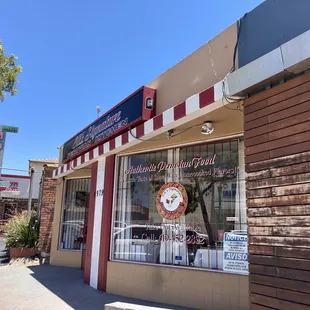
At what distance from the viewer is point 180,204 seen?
6.52m

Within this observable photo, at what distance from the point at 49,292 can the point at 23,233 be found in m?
5.51

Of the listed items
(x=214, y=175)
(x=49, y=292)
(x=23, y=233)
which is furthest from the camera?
(x=23, y=233)

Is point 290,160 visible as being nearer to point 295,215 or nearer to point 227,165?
point 295,215

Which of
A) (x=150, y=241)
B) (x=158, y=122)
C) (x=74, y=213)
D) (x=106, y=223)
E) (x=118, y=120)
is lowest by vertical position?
(x=150, y=241)

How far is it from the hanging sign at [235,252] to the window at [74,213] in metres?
6.32

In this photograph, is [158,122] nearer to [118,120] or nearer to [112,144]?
Answer: [118,120]

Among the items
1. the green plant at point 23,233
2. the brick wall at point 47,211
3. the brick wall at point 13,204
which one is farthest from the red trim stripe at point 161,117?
the brick wall at point 13,204

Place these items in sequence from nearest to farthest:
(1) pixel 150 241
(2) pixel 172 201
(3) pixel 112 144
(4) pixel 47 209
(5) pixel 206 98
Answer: (5) pixel 206 98
(2) pixel 172 201
(1) pixel 150 241
(3) pixel 112 144
(4) pixel 47 209

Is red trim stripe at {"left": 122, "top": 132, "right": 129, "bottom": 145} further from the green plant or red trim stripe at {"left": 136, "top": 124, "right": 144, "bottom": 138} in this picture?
the green plant

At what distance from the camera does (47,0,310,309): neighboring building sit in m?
3.41

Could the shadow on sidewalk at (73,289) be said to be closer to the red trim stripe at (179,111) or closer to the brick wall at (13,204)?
the red trim stripe at (179,111)

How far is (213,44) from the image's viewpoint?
17.0 ft

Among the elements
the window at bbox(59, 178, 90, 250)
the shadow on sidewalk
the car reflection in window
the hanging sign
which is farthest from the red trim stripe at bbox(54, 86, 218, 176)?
the shadow on sidewalk

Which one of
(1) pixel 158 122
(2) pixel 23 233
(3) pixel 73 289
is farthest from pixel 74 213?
(1) pixel 158 122
